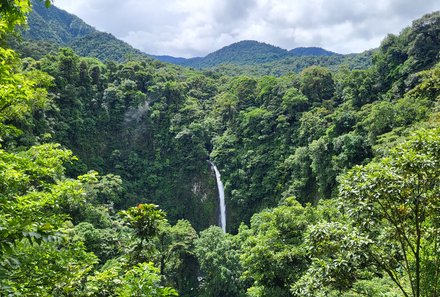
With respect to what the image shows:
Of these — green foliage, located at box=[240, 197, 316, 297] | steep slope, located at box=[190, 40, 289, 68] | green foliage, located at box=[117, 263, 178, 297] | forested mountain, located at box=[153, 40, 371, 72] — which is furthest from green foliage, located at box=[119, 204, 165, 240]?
steep slope, located at box=[190, 40, 289, 68]

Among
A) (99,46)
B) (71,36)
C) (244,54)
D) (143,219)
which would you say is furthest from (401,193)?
(244,54)

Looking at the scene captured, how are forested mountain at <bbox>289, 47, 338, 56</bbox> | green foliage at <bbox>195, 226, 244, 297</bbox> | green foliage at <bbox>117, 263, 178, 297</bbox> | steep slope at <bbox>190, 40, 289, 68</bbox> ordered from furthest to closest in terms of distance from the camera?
forested mountain at <bbox>289, 47, 338, 56</bbox>, steep slope at <bbox>190, 40, 289, 68</bbox>, green foliage at <bbox>195, 226, 244, 297</bbox>, green foliage at <bbox>117, 263, 178, 297</bbox>

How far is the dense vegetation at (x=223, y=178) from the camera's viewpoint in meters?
4.70

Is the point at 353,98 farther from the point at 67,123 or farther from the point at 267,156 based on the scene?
the point at 67,123

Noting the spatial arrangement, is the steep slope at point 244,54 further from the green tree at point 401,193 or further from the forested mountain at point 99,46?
the green tree at point 401,193

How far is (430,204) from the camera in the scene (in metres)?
4.58

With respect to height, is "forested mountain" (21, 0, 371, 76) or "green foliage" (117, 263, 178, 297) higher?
"forested mountain" (21, 0, 371, 76)

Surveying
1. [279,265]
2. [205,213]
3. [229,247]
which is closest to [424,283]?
[279,265]

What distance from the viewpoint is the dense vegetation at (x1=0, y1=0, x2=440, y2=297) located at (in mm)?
4695

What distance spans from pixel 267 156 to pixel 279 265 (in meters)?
18.7

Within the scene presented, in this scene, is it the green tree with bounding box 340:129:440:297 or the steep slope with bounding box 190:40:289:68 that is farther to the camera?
the steep slope with bounding box 190:40:289:68

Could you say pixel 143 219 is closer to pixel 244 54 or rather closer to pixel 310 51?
pixel 244 54

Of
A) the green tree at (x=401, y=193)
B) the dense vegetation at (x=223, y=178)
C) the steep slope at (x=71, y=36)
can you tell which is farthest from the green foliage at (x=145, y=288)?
the steep slope at (x=71, y=36)

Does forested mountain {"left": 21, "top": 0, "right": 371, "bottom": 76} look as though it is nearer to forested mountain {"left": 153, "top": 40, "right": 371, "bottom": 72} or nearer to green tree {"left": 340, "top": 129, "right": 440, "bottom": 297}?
forested mountain {"left": 153, "top": 40, "right": 371, "bottom": 72}
